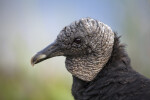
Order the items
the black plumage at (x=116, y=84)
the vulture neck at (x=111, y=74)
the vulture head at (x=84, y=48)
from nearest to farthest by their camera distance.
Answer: the black plumage at (x=116, y=84)
the vulture neck at (x=111, y=74)
the vulture head at (x=84, y=48)

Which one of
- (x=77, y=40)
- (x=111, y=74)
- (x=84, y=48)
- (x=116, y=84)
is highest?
(x=77, y=40)

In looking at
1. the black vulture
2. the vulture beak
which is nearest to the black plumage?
the black vulture

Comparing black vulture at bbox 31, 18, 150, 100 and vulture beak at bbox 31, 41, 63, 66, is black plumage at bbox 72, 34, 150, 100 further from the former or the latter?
vulture beak at bbox 31, 41, 63, 66

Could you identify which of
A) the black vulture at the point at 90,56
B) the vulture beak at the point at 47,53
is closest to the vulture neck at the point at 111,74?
the black vulture at the point at 90,56

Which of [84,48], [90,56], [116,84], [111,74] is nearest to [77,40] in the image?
[84,48]

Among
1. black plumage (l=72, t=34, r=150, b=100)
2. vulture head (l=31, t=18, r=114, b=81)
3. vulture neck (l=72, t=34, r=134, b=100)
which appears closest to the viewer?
black plumage (l=72, t=34, r=150, b=100)

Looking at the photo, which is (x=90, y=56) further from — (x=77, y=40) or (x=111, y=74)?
(x=111, y=74)

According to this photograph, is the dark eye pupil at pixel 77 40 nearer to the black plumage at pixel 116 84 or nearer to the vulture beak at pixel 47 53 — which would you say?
the vulture beak at pixel 47 53
